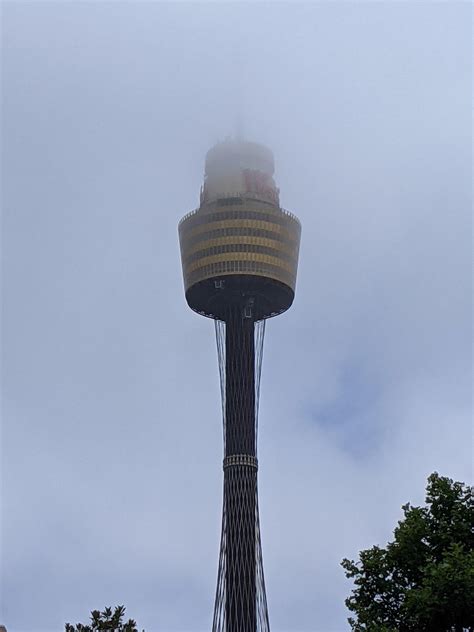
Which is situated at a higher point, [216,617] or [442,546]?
[216,617]

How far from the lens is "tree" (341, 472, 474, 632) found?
219ft

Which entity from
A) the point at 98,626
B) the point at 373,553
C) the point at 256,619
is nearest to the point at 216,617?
the point at 256,619

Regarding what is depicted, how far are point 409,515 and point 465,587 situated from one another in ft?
24.6

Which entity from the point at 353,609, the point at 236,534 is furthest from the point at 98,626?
the point at 236,534

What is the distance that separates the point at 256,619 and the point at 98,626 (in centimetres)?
11244

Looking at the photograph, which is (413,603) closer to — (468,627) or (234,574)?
(468,627)

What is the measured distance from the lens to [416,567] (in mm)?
70375

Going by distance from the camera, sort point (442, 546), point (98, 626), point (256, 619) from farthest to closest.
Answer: point (256, 619) → point (98, 626) → point (442, 546)

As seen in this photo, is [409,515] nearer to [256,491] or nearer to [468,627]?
[468,627]

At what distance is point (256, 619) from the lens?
639ft

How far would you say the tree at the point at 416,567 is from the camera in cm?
6688

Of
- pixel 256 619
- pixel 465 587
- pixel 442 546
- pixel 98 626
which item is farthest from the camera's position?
pixel 256 619

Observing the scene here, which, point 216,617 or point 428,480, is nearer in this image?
point 428,480

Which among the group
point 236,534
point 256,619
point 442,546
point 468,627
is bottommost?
point 468,627
